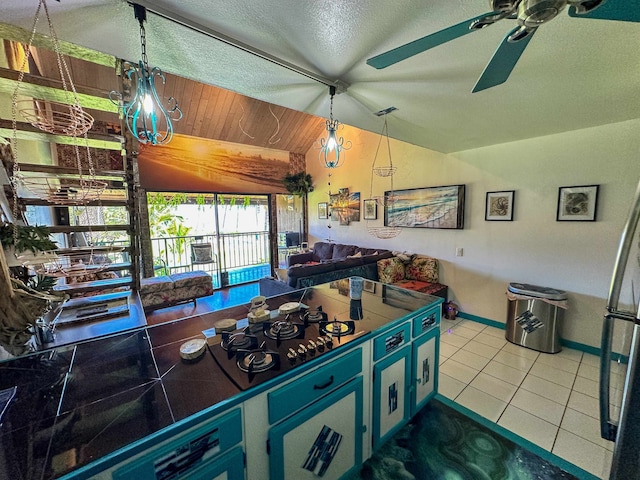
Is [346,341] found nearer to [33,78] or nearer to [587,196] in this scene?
[33,78]

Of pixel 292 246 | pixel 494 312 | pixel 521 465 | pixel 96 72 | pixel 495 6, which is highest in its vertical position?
pixel 96 72

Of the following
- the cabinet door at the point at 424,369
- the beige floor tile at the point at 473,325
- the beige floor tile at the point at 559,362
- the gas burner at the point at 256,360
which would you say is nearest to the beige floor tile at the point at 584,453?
the cabinet door at the point at 424,369

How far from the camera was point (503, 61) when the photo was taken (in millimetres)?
1119

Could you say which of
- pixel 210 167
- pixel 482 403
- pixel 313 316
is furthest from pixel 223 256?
pixel 482 403

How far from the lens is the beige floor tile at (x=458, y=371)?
239 centimetres

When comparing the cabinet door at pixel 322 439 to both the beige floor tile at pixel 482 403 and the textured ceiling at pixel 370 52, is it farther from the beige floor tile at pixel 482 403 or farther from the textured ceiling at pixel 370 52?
the textured ceiling at pixel 370 52

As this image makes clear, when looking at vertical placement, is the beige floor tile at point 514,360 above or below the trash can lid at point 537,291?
below

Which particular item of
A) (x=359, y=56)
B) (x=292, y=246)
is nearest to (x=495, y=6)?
(x=359, y=56)

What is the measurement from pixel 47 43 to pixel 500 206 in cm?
431

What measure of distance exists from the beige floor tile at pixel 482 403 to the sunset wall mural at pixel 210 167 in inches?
209

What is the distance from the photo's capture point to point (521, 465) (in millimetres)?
1577

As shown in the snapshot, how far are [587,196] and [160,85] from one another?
18.9 ft

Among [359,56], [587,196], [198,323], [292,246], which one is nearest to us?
[359,56]

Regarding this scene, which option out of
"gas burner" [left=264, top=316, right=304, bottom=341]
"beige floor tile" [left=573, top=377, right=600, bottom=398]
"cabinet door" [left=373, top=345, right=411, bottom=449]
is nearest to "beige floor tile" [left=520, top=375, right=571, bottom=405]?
"beige floor tile" [left=573, top=377, right=600, bottom=398]
